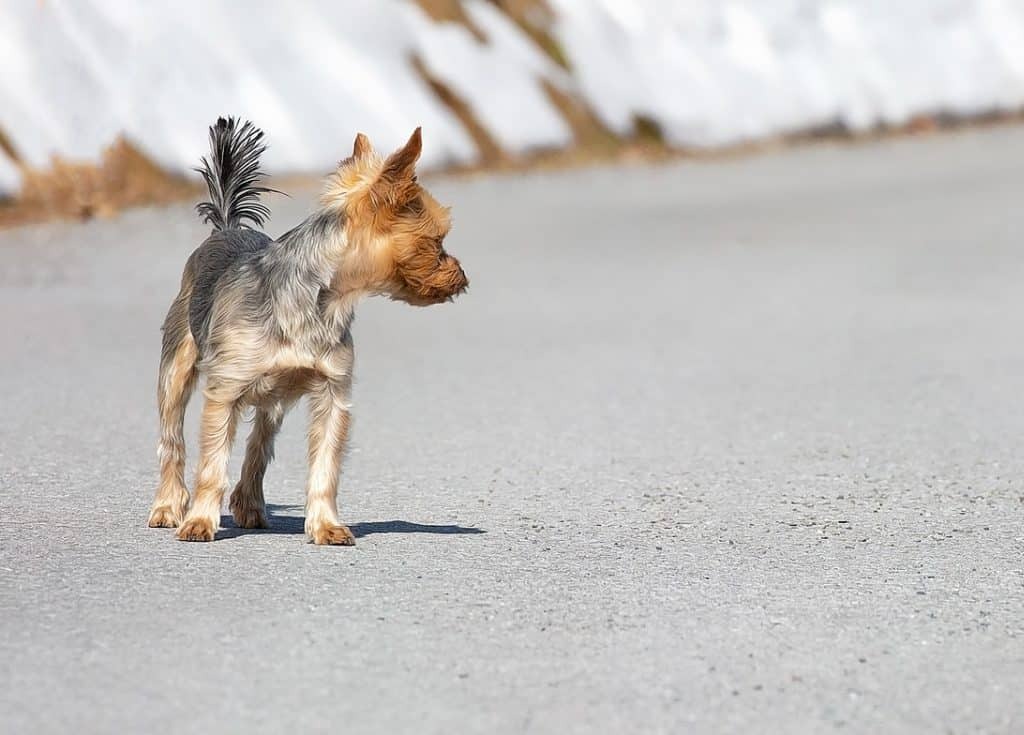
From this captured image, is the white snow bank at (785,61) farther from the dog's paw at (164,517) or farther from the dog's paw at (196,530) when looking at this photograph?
the dog's paw at (196,530)

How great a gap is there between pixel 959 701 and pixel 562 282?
40.5 ft

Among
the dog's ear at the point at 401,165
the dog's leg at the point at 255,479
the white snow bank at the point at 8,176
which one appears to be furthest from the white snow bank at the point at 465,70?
the dog's ear at the point at 401,165

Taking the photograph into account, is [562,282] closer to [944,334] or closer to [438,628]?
[944,334]

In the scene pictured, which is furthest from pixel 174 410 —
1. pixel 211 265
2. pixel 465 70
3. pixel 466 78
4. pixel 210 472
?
pixel 465 70

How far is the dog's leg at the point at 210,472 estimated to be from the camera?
7.51 meters

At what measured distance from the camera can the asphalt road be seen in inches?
215

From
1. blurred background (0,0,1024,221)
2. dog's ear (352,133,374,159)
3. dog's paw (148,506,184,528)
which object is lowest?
dog's paw (148,506,184,528)

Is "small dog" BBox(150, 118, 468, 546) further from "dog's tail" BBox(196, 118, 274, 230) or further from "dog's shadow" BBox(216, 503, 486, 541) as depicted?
"dog's tail" BBox(196, 118, 274, 230)

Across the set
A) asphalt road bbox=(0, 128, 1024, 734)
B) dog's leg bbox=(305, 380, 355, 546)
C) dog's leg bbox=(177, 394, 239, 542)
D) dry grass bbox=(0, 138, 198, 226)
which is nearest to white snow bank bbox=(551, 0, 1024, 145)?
dry grass bbox=(0, 138, 198, 226)

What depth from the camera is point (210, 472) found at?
24.8ft

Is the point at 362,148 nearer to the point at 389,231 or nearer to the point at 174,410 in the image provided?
the point at 389,231

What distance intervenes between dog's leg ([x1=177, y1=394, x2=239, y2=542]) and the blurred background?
14228 mm

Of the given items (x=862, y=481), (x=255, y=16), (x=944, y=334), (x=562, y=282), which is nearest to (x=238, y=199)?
(x=862, y=481)

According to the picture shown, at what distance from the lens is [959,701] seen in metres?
5.44
